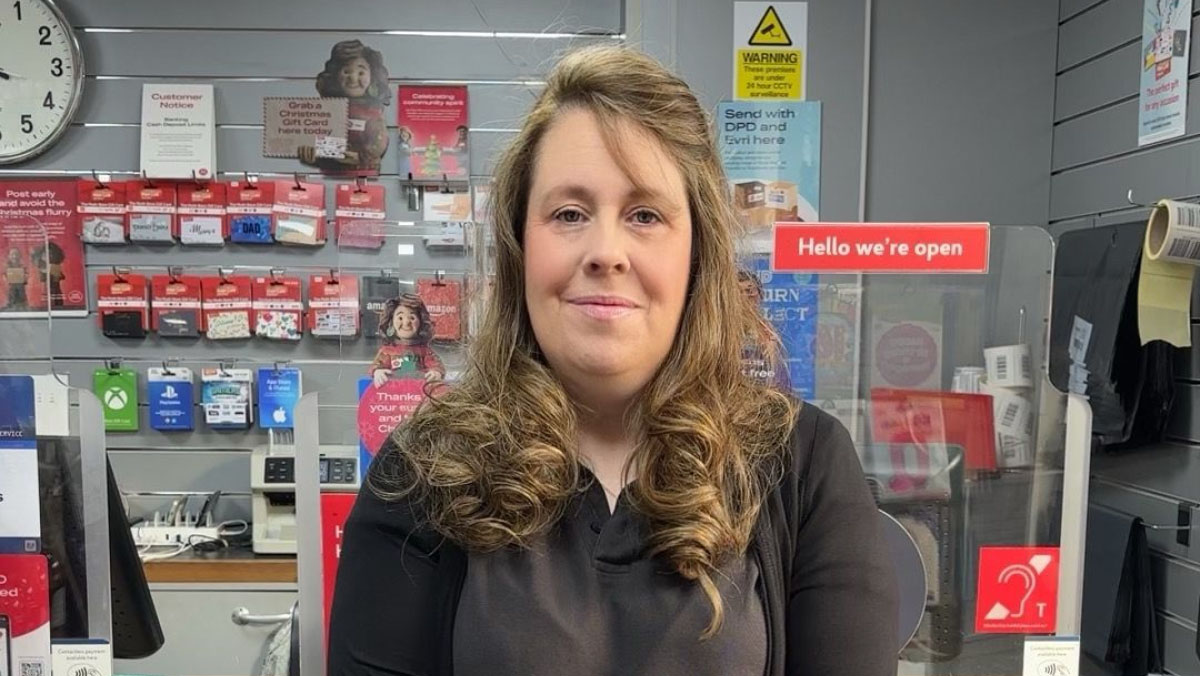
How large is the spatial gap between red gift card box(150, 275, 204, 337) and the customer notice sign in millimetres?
1928

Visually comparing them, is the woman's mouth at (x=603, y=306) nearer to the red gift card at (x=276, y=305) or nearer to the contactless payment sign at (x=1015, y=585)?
the contactless payment sign at (x=1015, y=585)

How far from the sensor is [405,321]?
1.32 m

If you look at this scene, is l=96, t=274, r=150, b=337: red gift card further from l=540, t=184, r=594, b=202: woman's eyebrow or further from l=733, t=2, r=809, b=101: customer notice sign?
l=540, t=184, r=594, b=202: woman's eyebrow

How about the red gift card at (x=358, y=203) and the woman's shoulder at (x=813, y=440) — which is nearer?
the woman's shoulder at (x=813, y=440)

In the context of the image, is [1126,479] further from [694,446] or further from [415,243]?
[415,243]

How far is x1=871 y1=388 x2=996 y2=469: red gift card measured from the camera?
133 cm

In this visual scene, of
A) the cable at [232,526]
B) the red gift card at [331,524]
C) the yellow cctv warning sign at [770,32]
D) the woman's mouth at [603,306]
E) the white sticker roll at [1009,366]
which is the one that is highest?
the yellow cctv warning sign at [770,32]

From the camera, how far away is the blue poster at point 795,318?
1328 mm

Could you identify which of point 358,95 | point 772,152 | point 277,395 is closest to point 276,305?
point 277,395

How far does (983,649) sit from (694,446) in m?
0.74

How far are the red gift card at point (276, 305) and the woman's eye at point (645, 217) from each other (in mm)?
2130

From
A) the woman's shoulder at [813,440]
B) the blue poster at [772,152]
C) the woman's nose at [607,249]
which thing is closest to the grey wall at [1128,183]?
the blue poster at [772,152]

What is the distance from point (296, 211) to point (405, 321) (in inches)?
65.0

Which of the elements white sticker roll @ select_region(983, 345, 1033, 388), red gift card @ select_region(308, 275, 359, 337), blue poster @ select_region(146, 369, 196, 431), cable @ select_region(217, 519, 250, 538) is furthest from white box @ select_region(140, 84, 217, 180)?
white sticker roll @ select_region(983, 345, 1033, 388)
